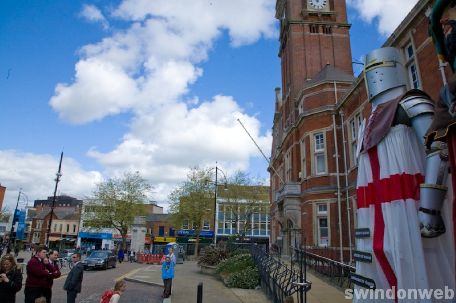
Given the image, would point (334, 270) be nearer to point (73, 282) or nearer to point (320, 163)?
point (320, 163)

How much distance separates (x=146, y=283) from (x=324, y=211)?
11005 mm

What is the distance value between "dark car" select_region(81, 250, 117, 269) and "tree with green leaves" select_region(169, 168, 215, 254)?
1586 cm

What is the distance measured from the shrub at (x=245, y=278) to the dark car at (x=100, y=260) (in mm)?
14076

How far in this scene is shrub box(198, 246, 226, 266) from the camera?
2144 centimetres

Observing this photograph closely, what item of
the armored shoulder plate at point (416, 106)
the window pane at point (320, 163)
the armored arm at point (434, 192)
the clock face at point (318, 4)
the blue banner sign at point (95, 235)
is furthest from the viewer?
the blue banner sign at point (95, 235)

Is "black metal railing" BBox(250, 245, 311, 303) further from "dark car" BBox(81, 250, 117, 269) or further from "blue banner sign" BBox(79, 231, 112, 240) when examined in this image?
"blue banner sign" BBox(79, 231, 112, 240)

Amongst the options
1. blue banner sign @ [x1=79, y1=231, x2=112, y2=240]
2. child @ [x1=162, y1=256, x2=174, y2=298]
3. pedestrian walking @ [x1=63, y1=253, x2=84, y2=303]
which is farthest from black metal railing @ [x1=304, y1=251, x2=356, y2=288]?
blue banner sign @ [x1=79, y1=231, x2=112, y2=240]

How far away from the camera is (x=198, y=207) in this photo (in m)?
42.8

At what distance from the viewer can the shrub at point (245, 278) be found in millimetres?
13688

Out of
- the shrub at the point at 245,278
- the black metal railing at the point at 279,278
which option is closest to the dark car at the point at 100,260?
the shrub at the point at 245,278

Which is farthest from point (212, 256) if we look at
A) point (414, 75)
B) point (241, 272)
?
point (414, 75)

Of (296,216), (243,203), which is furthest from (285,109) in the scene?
(243,203)

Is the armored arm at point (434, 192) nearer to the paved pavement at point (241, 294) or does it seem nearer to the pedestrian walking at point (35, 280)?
the pedestrian walking at point (35, 280)

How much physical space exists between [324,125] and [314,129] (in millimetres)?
737
